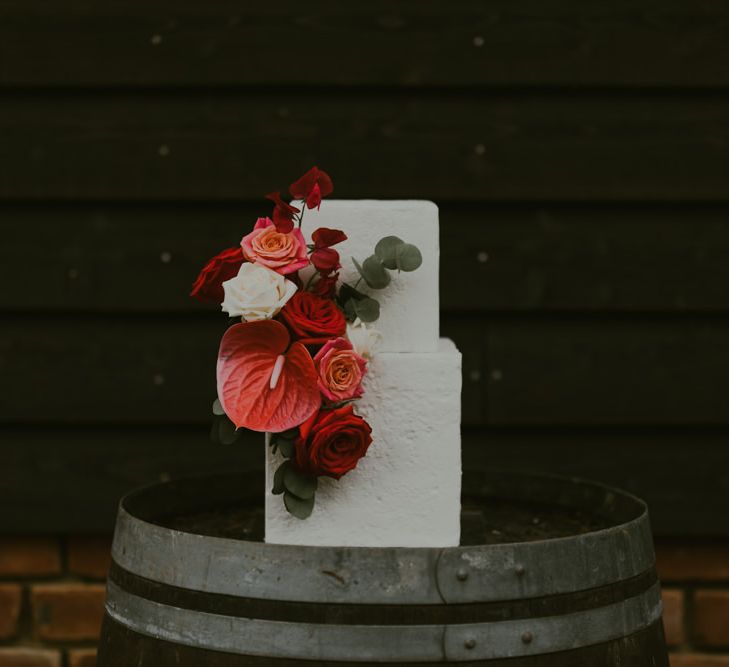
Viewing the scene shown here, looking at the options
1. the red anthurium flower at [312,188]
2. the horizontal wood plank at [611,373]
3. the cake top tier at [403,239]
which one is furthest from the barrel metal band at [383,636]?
the horizontal wood plank at [611,373]

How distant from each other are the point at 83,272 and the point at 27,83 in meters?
0.37

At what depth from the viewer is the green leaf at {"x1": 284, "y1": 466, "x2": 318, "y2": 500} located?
1.21 m

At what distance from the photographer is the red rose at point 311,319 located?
1.22 m

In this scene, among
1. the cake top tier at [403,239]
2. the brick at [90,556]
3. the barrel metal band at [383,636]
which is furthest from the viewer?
the brick at [90,556]

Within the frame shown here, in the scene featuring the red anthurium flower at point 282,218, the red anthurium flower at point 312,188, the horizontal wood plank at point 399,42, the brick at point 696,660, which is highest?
the horizontal wood plank at point 399,42

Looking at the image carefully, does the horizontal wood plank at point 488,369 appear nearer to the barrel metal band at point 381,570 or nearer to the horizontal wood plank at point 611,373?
the horizontal wood plank at point 611,373

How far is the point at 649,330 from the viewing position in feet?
6.35

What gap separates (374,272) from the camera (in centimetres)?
126

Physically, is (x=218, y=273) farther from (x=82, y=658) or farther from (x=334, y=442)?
(x=82, y=658)

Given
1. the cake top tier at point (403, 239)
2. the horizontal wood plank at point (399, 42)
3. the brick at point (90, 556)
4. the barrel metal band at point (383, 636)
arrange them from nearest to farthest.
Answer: the barrel metal band at point (383, 636)
the cake top tier at point (403, 239)
the horizontal wood plank at point (399, 42)
the brick at point (90, 556)

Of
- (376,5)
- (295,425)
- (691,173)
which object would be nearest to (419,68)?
(376,5)

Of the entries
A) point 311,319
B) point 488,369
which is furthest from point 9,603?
point 311,319

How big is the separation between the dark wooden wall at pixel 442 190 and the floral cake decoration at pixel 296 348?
684 millimetres

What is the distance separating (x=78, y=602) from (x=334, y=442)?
1080 millimetres
